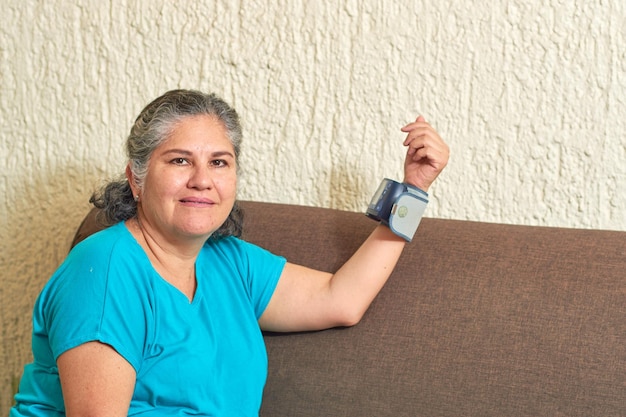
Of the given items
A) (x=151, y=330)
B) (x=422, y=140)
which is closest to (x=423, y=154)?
(x=422, y=140)

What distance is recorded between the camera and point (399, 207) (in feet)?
5.28

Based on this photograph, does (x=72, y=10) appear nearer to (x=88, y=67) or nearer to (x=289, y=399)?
(x=88, y=67)

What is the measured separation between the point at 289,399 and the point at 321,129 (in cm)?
65

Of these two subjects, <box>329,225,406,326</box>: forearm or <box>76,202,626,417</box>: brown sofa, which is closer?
<box>76,202,626,417</box>: brown sofa

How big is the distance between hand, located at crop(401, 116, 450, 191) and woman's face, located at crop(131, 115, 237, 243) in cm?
36

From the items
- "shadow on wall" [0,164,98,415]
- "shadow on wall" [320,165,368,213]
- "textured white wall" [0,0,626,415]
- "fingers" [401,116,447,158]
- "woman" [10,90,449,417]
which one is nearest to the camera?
"woman" [10,90,449,417]

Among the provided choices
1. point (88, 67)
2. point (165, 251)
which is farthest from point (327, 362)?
point (88, 67)

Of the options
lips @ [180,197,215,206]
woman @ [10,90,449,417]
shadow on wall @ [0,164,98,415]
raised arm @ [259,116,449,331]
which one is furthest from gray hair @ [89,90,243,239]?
shadow on wall @ [0,164,98,415]

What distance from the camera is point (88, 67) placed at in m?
2.13

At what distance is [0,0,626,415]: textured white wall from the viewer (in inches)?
68.2

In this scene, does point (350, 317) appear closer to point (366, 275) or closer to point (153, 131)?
point (366, 275)

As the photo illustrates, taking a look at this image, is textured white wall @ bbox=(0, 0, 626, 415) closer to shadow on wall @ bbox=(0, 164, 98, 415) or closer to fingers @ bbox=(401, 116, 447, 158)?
shadow on wall @ bbox=(0, 164, 98, 415)

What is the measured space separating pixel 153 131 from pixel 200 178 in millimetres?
132

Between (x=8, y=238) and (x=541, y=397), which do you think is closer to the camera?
(x=541, y=397)
